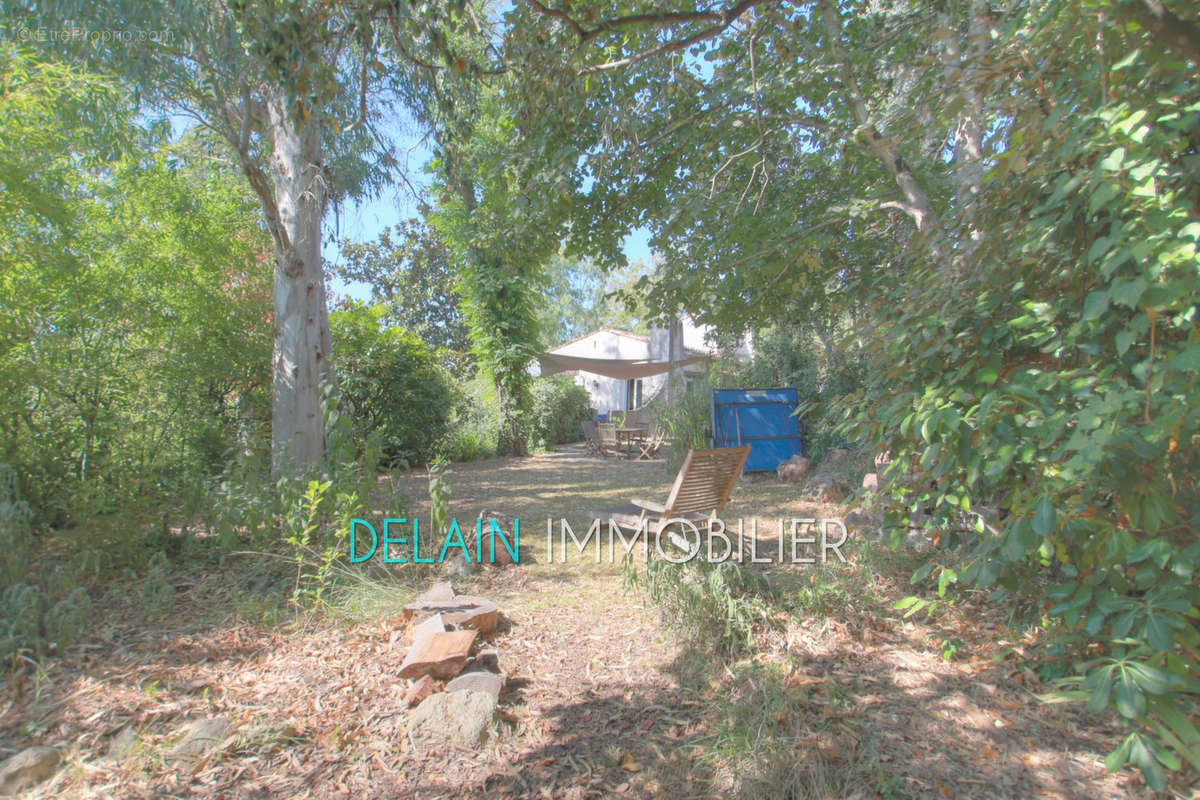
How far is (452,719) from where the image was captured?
237 centimetres

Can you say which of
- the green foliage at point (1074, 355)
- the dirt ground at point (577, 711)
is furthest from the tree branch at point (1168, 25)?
the dirt ground at point (577, 711)

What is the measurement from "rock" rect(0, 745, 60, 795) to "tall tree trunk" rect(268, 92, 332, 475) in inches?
113

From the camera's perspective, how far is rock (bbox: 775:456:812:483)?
26.7 feet

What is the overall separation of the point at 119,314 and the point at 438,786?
4.04 m

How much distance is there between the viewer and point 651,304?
17.5ft

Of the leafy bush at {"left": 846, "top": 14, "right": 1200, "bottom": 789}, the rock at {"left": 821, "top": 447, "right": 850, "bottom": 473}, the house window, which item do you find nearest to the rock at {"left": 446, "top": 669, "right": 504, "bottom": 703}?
the leafy bush at {"left": 846, "top": 14, "right": 1200, "bottom": 789}

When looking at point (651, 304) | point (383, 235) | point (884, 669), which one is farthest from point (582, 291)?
point (884, 669)

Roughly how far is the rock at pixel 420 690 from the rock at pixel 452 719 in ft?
0.25

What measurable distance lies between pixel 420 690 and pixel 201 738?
0.76m

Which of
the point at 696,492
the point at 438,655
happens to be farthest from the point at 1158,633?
the point at 696,492

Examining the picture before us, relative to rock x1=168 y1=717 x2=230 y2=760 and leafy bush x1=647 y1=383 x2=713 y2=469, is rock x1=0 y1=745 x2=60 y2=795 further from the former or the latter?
leafy bush x1=647 y1=383 x2=713 y2=469

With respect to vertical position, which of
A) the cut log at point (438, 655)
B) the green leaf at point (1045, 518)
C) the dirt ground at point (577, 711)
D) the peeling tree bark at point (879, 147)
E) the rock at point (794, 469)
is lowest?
the dirt ground at point (577, 711)

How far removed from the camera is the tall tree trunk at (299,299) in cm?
503

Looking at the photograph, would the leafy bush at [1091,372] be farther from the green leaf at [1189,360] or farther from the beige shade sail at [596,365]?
the beige shade sail at [596,365]
